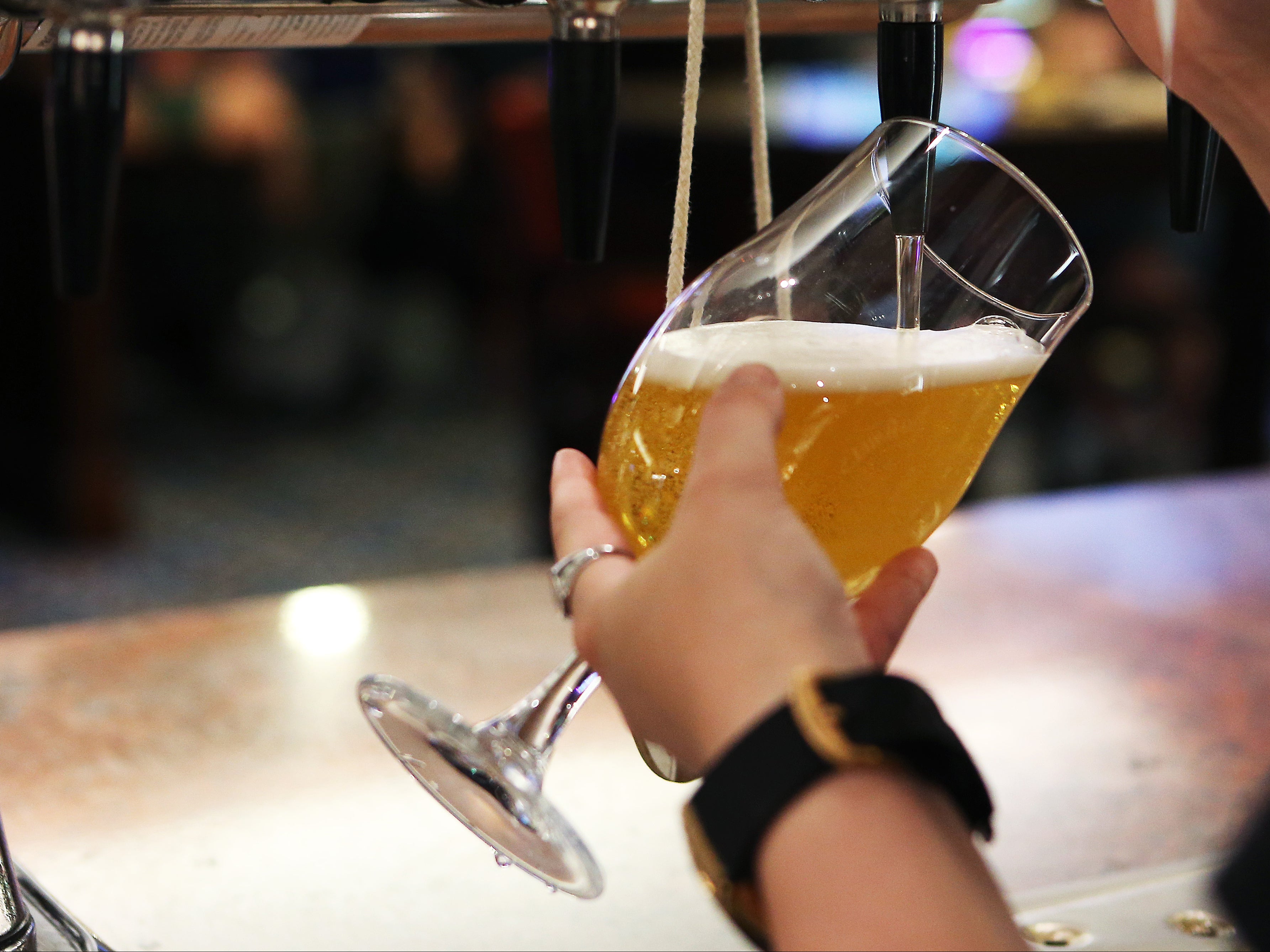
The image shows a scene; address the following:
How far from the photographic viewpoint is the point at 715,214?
3133mm

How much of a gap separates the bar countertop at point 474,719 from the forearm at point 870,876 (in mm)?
317

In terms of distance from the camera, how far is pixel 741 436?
417 mm

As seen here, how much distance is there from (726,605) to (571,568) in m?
0.09

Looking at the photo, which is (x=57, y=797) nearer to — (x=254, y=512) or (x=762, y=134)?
(x=762, y=134)

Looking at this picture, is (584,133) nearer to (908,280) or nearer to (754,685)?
(908,280)

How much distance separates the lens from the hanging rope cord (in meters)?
0.51

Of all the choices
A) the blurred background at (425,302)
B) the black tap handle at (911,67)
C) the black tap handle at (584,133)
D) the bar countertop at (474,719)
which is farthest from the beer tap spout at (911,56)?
the blurred background at (425,302)

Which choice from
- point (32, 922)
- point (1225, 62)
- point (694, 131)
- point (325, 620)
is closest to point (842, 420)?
point (694, 131)

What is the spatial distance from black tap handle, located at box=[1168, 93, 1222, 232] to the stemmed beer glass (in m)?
0.10

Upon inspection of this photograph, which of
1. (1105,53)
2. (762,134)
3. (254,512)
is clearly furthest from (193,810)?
(1105,53)

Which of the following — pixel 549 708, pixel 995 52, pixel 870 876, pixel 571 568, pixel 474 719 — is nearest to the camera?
pixel 870 876

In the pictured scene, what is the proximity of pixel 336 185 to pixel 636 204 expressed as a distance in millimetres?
1473

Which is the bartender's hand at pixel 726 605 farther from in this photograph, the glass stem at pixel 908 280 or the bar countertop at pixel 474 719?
the bar countertop at pixel 474 719

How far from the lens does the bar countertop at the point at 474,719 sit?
696 mm
